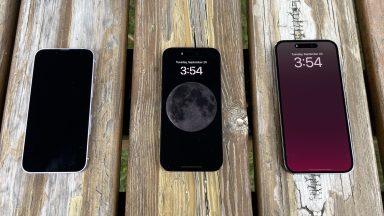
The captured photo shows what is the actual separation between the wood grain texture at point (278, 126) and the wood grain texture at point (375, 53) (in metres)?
0.04

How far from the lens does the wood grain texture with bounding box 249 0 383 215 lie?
70 centimetres

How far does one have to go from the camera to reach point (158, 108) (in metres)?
0.74

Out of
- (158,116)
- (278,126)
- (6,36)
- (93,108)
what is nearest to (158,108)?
(158,116)

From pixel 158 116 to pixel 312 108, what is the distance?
0.96 feet

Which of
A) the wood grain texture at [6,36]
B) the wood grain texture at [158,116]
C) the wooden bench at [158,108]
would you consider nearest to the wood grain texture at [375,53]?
the wooden bench at [158,108]

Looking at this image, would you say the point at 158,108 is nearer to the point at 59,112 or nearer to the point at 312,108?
the point at 59,112

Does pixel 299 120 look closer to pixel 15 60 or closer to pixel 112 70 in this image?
pixel 112 70

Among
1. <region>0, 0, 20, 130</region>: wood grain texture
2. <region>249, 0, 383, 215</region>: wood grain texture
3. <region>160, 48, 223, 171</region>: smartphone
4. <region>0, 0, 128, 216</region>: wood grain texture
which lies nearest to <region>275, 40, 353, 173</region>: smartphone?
<region>249, 0, 383, 215</region>: wood grain texture

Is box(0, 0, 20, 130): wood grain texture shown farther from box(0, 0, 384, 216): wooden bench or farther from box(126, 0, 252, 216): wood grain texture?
box(126, 0, 252, 216): wood grain texture

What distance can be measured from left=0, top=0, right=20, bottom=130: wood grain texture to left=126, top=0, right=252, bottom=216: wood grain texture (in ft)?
0.88

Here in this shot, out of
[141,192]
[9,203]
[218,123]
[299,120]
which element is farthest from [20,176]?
[299,120]

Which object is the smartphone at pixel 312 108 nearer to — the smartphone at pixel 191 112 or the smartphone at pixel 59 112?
the smartphone at pixel 191 112

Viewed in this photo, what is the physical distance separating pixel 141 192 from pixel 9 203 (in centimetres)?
24

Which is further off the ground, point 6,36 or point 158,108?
point 6,36
